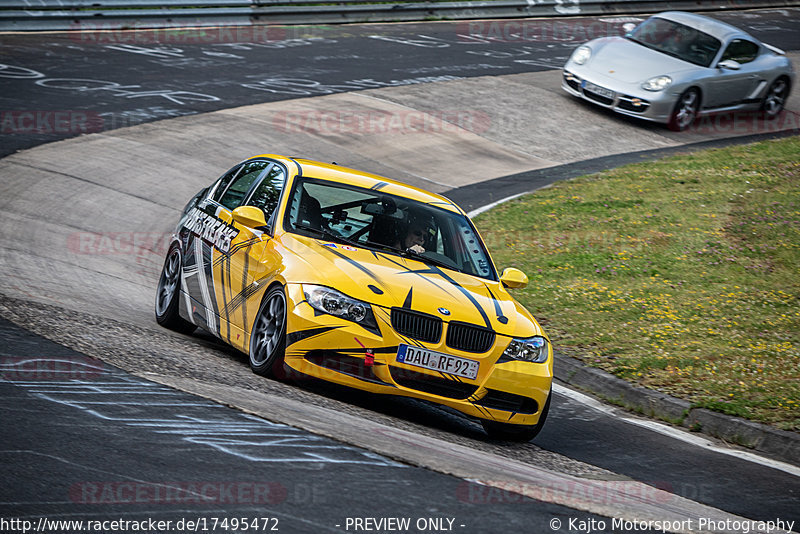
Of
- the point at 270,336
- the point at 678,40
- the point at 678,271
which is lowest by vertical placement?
the point at 678,271

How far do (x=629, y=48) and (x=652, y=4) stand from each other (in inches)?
545

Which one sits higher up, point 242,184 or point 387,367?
point 242,184

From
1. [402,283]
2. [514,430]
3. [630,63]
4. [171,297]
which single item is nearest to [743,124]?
[630,63]

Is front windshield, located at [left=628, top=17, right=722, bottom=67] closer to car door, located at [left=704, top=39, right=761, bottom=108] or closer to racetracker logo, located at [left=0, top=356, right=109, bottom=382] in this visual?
car door, located at [left=704, top=39, right=761, bottom=108]

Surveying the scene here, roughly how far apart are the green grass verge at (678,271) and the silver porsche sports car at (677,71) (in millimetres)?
2333

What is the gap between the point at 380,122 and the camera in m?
19.2

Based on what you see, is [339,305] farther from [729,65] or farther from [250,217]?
[729,65]

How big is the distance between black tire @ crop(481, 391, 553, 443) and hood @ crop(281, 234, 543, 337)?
2.05 ft

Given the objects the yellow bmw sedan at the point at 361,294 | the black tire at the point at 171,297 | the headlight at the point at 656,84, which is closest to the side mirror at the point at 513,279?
the yellow bmw sedan at the point at 361,294

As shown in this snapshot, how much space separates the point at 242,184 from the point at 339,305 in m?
2.47

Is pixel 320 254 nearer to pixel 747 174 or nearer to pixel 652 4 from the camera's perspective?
pixel 747 174

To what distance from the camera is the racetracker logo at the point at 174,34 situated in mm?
22844

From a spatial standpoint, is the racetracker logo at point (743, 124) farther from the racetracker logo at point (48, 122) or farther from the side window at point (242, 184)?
the side window at point (242, 184)

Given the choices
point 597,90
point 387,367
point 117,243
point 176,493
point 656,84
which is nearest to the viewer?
point 176,493
